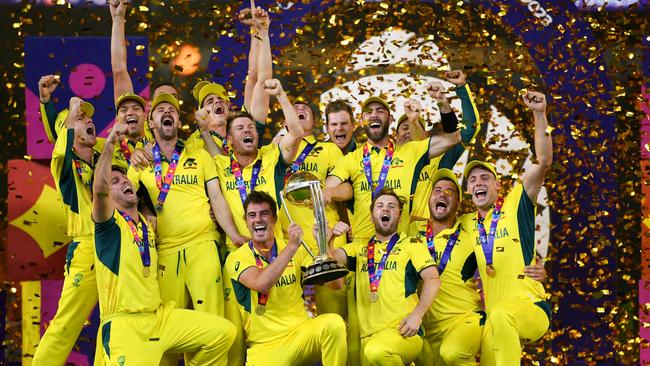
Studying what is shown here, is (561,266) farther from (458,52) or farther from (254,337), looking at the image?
(254,337)

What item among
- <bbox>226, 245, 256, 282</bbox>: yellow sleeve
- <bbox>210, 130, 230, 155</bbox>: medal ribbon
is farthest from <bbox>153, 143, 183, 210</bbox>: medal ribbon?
<bbox>226, 245, 256, 282</bbox>: yellow sleeve

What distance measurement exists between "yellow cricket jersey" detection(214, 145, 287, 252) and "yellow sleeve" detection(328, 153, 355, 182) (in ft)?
1.31

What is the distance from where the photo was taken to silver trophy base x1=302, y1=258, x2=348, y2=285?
7168mm

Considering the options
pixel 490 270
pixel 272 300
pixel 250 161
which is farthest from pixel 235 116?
pixel 490 270

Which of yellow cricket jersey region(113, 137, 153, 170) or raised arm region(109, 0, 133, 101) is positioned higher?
raised arm region(109, 0, 133, 101)

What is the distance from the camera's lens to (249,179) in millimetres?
7883

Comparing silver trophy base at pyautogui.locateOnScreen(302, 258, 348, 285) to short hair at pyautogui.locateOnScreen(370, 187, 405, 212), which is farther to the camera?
short hair at pyautogui.locateOnScreen(370, 187, 405, 212)

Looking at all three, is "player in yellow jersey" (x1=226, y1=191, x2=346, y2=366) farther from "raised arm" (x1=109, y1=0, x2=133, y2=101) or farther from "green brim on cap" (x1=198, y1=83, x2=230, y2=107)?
"raised arm" (x1=109, y1=0, x2=133, y2=101)

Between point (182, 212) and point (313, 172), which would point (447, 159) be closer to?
point (313, 172)

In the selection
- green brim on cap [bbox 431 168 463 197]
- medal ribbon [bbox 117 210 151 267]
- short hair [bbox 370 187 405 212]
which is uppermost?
green brim on cap [bbox 431 168 463 197]

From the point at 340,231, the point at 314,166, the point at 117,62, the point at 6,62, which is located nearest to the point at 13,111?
the point at 6,62

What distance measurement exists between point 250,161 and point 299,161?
0.45 m

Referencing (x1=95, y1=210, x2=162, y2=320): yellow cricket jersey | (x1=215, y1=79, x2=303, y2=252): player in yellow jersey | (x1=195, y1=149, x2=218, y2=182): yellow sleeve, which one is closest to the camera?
(x1=95, y1=210, x2=162, y2=320): yellow cricket jersey

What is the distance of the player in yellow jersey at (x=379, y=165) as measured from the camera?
814 centimetres
